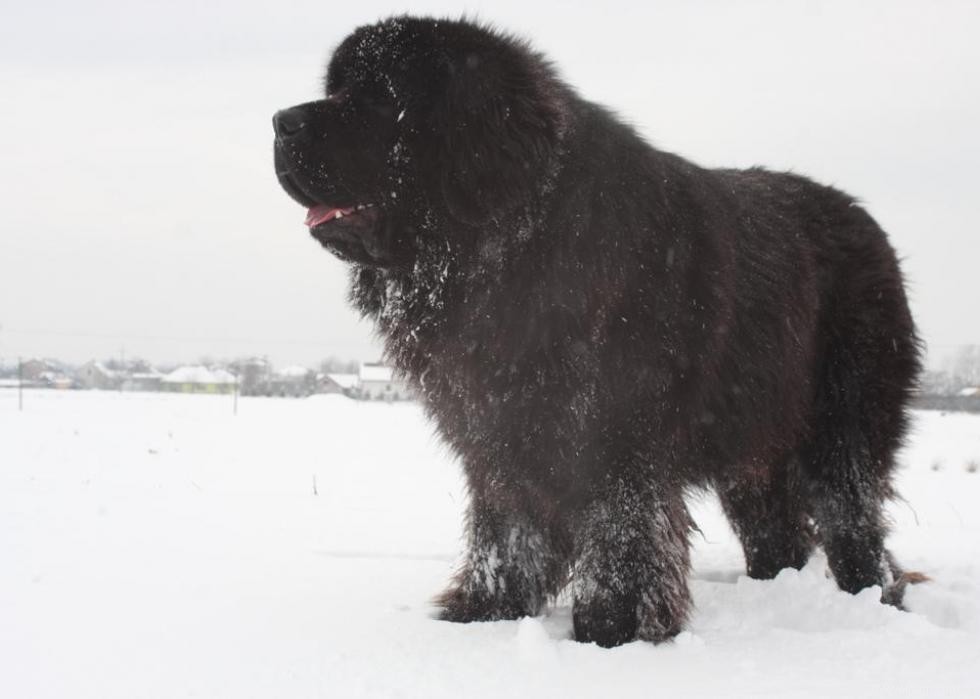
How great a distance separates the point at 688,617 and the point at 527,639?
0.66 metres

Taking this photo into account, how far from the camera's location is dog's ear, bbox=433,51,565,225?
2389 mm

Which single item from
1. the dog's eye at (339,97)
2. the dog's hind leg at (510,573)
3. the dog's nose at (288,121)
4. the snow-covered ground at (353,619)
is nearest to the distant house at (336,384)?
the snow-covered ground at (353,619)

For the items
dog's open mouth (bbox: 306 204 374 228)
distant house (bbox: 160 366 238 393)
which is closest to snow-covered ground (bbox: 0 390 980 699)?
dog's open mouth (bbox: 306 204 374 228)

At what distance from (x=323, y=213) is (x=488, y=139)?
55 centimetres

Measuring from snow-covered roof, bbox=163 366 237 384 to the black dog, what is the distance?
251 ft

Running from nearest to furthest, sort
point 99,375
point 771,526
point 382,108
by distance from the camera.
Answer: point 382,108, point 771,526, point 99,375

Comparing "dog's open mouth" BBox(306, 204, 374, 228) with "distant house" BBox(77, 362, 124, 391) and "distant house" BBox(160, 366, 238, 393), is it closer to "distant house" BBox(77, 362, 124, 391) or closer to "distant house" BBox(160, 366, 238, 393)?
"distant house" BBox(160, 366, 238, 393)

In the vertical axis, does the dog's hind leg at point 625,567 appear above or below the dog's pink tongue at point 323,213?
below

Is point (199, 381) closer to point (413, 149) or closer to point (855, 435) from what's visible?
point (855, 435)

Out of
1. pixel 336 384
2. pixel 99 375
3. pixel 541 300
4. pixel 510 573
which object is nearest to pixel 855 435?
pixel 510 573

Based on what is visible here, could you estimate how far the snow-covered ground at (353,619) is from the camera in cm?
205

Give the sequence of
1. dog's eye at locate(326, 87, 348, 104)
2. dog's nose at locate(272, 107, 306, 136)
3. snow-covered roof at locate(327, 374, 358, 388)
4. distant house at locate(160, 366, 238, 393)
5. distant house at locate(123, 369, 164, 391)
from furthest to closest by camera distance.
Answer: snow-covered roof at locate(327, 374, 358, 388)
distant house at locate(123, 369, 164, 391)
distant house at locate(160, 366, 238, 393)
dog's eye at locate(326, 87, 348, 104)
dog's nose at locate(272, 107, 306, 136)

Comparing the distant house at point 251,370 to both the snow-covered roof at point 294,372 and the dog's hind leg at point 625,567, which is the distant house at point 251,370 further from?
the dog's hind leg at point 625,567

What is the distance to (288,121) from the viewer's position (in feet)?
7.65
